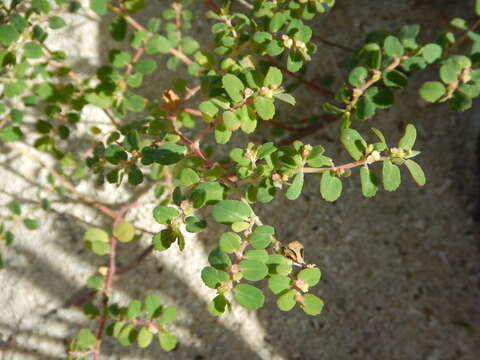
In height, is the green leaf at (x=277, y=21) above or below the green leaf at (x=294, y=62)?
above

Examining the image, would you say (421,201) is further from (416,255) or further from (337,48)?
(337,48)

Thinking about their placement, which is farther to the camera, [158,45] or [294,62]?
[158,45]

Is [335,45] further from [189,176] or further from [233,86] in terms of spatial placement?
[189,176]

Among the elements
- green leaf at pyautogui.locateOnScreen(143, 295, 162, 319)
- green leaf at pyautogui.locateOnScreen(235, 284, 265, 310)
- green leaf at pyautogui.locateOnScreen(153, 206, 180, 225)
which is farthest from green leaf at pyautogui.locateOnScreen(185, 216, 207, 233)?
green leaf at pyautogui.locateOnScreen(143, 295, 162, 319)

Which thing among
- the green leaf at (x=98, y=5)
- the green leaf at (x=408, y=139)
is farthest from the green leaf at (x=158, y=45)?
the green leaf at (x=408, y=139)

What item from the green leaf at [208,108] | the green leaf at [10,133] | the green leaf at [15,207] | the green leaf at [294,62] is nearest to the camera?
the green leaf at [208,108]

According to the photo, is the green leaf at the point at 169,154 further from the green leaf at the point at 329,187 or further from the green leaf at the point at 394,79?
the green leaf at the point at 394,79

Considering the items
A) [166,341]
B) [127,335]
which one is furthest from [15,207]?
[166,341]
